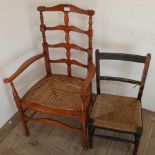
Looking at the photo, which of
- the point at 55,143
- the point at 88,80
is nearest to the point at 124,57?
the point at 88,80

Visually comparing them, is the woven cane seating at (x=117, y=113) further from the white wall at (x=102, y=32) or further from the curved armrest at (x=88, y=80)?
the white wall at (x=102, y=32)

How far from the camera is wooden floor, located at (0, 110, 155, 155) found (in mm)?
1691

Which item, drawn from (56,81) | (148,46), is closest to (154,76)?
(148,46)

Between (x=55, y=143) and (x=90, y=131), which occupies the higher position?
(x=90, y=131)

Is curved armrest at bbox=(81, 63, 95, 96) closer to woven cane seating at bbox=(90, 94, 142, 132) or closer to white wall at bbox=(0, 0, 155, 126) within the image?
woven cane seating at bbox=(90, 94, 142, 132)

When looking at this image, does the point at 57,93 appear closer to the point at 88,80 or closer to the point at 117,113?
the point at 88,80

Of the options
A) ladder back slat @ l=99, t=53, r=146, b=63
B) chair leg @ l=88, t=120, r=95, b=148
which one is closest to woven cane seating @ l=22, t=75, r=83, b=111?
chair leg @ l=88, t=120, r=95, b=148

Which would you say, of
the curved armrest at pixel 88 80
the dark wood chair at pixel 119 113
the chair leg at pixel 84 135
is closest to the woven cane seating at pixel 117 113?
the dark wood chair at pixel 119 113

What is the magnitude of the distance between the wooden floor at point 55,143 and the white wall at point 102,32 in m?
0.18

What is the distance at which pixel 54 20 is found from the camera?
1924 millimetres

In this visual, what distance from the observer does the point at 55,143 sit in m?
1.77

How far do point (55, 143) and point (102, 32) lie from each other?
3.41 feet

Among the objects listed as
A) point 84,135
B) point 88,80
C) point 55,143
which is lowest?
point 55,143

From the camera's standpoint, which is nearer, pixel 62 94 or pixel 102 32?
pixel 62 94
